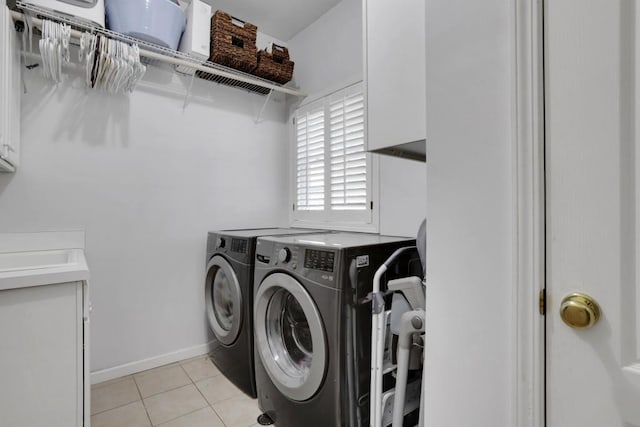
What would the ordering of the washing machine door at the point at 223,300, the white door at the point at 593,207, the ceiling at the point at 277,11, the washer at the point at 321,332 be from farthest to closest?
1. the ceiling at the point at 277,11
2. the washing machine door at the point at 223,300
3. the washer at the point at 321,332
4. the white door at the point at 593,207

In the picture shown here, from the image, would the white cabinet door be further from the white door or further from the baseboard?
the white door

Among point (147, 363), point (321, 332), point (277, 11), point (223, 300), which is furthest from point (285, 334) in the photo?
point (277, 11)

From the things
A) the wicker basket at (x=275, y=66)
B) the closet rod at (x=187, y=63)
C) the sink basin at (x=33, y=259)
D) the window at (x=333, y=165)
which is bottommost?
the sink basin at (x=33, y=259)

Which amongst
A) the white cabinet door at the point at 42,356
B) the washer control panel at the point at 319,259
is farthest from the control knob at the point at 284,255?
the white cabinet door at the point at 42,356

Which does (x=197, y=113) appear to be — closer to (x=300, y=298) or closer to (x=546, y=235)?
(x=300, y=298)

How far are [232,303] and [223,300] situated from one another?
8.6 inches

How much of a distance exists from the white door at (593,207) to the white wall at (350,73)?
123cm

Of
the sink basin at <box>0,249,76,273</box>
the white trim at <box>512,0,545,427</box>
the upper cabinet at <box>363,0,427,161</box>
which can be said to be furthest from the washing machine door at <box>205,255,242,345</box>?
the white trim at <box>512,0,545,427</box>

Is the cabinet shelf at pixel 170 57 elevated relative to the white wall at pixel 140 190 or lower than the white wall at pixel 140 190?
elevated

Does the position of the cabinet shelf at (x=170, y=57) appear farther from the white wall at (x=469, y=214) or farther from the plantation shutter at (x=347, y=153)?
the white wall at (x=469, y=214)

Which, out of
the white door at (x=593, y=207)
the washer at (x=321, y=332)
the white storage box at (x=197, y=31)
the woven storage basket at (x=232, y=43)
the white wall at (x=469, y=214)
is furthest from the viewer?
the woven storage basket at (x=232, y=43)

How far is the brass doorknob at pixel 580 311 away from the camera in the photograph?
59cm

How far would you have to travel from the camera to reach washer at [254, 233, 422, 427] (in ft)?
4.32

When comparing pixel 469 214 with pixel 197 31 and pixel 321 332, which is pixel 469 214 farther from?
pixel 197 31
